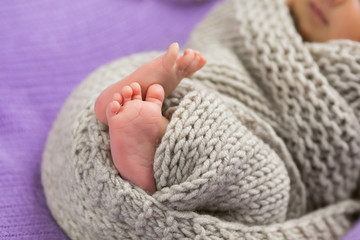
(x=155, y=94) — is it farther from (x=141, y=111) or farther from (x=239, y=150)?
(x=239, y=150)

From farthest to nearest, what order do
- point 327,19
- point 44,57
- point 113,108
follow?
1. point 44,57
2. point 327,19
3. point 113,108

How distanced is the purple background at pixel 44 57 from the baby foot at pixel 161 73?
290 millimetres

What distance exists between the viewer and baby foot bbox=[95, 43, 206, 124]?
29.4 inches

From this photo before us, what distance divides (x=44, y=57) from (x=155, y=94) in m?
0.56

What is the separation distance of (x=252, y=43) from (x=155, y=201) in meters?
0.45

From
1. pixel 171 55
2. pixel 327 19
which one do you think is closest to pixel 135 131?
pixel 171 55

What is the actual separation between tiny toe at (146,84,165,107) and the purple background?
0.37 meters

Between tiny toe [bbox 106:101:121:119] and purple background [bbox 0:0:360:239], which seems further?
purple background [bbox 0:0:360:239]

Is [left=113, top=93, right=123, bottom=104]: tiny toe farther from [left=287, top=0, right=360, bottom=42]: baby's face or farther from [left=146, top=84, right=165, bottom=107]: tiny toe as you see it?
[left=287, top=0, right=360, bottom=42]: baby's face

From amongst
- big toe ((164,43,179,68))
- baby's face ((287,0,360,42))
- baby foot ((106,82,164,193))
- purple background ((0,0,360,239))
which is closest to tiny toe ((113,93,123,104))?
baby foot ((106,82,164,193))

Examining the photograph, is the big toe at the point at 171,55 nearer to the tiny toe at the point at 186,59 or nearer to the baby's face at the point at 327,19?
the tiny toe at the point at 186,59

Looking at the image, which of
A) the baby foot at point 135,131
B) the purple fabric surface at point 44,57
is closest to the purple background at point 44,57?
the purple fabric surface at point 44,57

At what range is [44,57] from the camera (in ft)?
3.83

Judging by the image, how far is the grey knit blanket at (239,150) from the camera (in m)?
0.73
